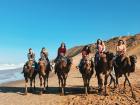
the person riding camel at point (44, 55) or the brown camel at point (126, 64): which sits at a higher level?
the person riding camel at point (44, 55)

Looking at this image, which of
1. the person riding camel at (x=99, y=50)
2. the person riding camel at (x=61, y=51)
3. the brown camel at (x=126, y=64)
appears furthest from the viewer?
the person riding camel at (x=61, y=51)

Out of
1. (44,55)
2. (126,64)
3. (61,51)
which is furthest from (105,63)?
(44,55)

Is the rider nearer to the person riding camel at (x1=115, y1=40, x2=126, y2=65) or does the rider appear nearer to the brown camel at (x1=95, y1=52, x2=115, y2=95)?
the person riding camel at (x1=115, y1=40, x2=126, y2=65)

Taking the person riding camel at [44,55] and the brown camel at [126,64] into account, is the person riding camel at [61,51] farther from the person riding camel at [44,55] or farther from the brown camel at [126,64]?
the brown camel at [126,64]

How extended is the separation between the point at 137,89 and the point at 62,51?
15.7 ft

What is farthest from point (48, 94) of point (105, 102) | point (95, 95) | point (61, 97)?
point (105, 102)

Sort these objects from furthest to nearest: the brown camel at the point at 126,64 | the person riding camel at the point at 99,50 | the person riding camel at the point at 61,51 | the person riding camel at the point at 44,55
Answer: the person riding camel at the point at 44,55, the person riding camel at the point at 61,51, the person riding camel at the point at 99,50, the brown camel at the point at 126,64

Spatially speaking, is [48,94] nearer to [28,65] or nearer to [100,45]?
[28,65]

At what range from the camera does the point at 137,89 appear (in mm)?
21688

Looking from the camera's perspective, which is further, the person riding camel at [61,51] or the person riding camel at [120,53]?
the person riding camel at [61,51]

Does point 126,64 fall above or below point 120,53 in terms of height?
below

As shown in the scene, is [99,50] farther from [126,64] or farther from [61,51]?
[61,51]

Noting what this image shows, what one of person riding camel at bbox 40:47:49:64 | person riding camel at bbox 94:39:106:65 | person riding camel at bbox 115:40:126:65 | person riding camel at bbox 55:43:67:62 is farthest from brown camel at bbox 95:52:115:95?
person riding camel at bbox 40:47:49:64

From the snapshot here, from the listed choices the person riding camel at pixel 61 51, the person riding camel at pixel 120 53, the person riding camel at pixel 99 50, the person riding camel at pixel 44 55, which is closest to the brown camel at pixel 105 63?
the person riding camel at pixel 99 50
